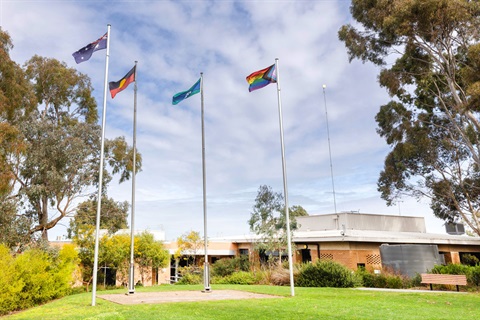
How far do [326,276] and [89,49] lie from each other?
14.9 meters

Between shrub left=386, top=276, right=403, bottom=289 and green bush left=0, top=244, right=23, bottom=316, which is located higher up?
green bush left=0, top=244, right=23, bottom=316

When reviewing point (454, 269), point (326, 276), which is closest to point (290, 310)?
point (326, 276)

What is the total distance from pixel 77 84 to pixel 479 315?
3009cm

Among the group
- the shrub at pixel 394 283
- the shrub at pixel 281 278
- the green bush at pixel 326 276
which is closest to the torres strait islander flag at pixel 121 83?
the shrub at pixel 281 278

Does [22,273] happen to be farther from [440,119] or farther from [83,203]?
[440,119]

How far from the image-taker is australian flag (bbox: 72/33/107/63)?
1541 centimetres

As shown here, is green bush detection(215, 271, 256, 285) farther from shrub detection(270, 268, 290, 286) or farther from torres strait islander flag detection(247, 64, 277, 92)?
torres strait islander flag detection(247, 64, 277, 92)

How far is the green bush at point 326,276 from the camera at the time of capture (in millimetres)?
19250

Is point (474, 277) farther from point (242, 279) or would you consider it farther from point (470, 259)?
point (470, 259)

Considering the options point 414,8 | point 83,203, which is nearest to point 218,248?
point 83,203

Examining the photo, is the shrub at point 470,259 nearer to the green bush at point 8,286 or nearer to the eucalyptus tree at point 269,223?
the eucalyptus tree at point 269,223

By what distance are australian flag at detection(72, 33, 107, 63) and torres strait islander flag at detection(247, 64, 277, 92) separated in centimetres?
614

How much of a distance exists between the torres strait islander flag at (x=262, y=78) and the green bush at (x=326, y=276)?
9.58 m

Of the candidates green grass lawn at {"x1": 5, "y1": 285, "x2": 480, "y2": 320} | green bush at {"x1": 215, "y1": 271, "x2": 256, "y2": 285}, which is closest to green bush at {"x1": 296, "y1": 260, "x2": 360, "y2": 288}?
green bush at {"x1": 215, "y1": 271, "x2": 256, "y2": 285}
